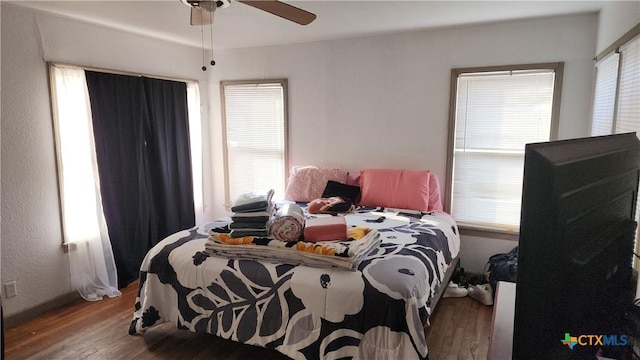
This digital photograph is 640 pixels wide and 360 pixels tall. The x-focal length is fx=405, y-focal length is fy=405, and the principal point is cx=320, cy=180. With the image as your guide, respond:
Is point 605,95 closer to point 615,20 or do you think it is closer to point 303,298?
point 615,20

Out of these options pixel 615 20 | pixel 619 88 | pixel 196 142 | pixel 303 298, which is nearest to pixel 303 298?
pixel 303 298

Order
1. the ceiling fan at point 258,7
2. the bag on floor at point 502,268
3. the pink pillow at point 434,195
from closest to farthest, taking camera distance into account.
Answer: the ceiling fan at point 258,7 → the bag on floor at point 502,268 → the pink pillow at point 434,195

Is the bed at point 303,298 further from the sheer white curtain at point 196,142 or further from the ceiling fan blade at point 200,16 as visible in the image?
the sheer white curtain at point 196,142

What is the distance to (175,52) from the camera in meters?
4.18

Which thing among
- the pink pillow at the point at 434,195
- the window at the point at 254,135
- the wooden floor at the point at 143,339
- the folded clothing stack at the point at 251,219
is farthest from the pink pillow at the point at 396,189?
the folded clothing stack at the point at 251,219

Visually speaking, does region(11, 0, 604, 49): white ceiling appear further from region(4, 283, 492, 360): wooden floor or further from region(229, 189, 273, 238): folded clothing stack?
region(4, 283, 492, 360): wooden floor

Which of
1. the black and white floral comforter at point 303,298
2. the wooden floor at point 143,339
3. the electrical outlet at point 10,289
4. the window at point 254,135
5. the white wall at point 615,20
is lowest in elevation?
the wooden floor at point 143,339

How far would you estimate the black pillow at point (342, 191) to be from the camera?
12.3 ft

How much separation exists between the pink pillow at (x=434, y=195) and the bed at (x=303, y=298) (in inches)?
33.1

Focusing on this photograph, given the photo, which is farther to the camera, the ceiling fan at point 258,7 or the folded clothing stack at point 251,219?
the folded clothing stack at point 251,219

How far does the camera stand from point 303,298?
2125mm

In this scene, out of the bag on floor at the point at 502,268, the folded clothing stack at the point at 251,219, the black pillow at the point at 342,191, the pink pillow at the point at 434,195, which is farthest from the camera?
the black pillow at the point at 342,191

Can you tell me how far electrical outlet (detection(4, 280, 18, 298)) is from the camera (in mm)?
2887

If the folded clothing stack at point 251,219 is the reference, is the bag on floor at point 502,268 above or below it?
below
